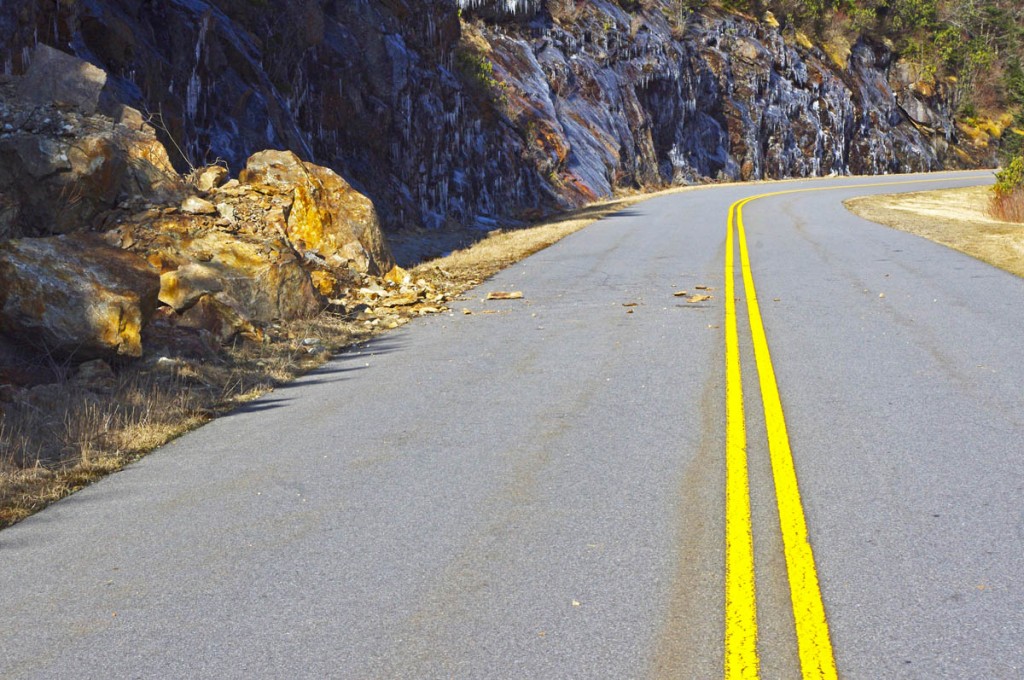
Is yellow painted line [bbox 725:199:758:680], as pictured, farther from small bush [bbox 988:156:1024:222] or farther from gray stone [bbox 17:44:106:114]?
small bush [bbox 988:156:1024:222]

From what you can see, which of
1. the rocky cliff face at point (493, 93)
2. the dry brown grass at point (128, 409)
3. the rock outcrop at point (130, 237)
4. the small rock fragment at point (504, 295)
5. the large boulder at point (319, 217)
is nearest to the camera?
the dry brown grass at point (128, 409)

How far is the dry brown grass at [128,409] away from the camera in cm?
631

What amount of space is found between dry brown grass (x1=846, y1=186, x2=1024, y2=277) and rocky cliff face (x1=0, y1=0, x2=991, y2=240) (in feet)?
34.4

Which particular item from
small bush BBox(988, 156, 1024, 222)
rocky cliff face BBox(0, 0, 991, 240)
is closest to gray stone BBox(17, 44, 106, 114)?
rocky cliff face BBox(0, 0, 991, 240)

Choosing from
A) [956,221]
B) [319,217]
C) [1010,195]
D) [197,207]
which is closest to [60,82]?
[197,207]

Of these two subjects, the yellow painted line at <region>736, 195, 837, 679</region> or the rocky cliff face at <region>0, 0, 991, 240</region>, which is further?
the rocky cliff face at <region>0, 0, 991, 240</region>

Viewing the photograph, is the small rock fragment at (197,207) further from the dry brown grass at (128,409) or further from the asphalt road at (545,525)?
the asphalt road at (545,525)

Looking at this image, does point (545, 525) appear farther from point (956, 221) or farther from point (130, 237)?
point (956, 221)

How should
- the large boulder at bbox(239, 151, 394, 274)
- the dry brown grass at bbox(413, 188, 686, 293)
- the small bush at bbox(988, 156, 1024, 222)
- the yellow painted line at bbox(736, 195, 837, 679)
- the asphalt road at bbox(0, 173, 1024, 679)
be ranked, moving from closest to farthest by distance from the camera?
the yellow painted line at bbox(736, 195, 837, 679), the asphalt road at bbox(0, 173, 1024, 679), the large boulder at bbox(239, 151, 394, 274), the dry brown grass at bbox(413, 188, 686, 293), the small bush at bbox(988, 156, 1024, 222)

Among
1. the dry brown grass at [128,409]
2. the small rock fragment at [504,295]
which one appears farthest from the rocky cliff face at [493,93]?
the dry brown grass at [128,409]

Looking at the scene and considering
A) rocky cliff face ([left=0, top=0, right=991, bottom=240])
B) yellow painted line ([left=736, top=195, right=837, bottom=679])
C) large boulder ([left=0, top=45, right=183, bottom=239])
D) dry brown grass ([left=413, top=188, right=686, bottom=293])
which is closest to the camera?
yellow painted line ([left=736, top=195, right=837, bottom=679])

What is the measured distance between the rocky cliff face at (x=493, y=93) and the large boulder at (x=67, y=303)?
17.2 feet

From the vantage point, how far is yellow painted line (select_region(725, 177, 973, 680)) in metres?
3.70

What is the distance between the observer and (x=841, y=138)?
60.3m
